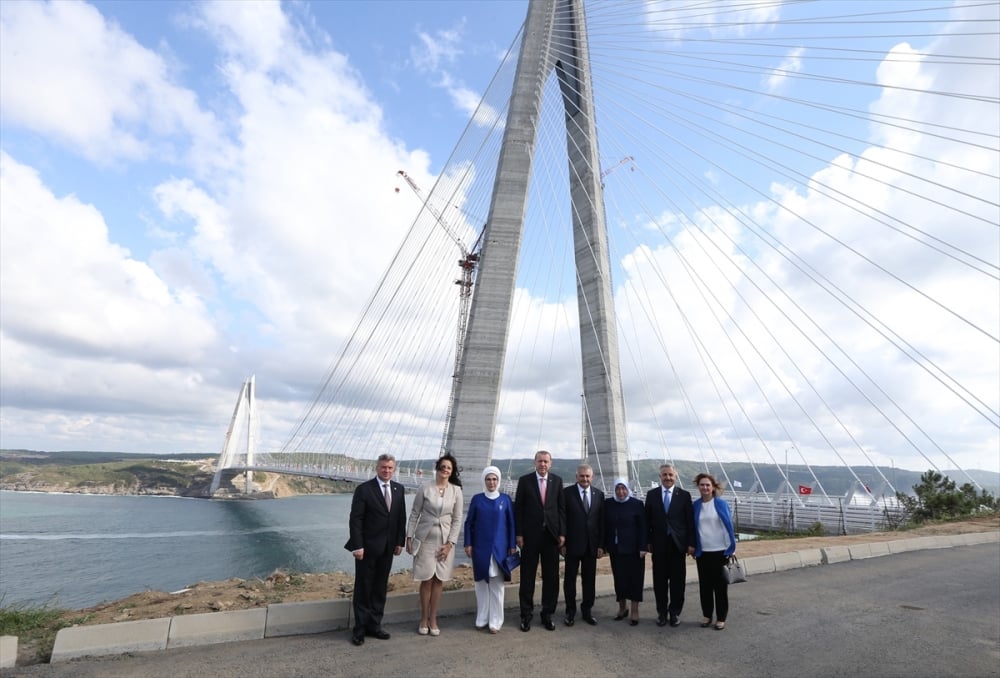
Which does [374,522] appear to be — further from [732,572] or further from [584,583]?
[732,572]

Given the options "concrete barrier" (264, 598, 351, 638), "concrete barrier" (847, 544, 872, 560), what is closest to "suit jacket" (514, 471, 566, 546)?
"concrete barrier" (264, 598, 351, 638)

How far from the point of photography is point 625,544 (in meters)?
5.58

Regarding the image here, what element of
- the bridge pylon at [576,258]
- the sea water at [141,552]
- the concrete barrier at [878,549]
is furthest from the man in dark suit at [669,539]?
the sea water at [141,552]

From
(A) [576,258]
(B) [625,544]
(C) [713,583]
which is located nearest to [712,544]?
(C) [713,583]

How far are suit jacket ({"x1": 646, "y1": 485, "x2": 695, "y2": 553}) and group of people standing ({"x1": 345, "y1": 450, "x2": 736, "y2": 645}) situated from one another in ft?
0.03

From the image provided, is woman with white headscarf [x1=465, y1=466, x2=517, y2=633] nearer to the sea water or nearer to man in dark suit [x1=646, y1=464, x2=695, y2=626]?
man in dark suit [x1=646, y1=464, x2=695, y2=626]

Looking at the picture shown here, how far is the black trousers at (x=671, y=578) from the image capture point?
17.8ft

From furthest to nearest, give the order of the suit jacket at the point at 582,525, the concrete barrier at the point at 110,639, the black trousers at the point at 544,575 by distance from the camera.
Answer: the suit jacket at the point at 582,525
the black trousers at the point at 544,575
the concrete barrier at the point at 110,639

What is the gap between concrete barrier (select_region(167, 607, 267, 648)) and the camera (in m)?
4.40

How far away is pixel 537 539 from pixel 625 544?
0.94 m

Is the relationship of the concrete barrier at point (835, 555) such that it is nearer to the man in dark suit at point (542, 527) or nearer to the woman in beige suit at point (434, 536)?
the man in dark suit at point (542, 527)

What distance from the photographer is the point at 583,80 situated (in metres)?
16.1

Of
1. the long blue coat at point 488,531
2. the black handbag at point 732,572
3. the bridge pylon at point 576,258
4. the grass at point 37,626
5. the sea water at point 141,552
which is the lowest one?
the sea water at point 141,552

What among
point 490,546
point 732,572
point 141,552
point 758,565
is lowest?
point 141,552
